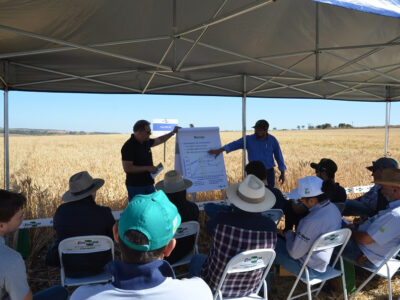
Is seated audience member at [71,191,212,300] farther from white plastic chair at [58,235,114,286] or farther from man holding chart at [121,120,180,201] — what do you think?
man holding chart at [121,120,180,201]

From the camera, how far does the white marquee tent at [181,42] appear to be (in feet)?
9.46

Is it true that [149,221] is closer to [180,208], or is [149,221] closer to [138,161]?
[180,208]

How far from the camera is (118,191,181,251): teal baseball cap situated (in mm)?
1215

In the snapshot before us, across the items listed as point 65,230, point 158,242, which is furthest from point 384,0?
point 65,230

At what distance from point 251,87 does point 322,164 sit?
2.86 metres

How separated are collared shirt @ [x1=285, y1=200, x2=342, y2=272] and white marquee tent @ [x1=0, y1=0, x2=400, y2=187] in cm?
158

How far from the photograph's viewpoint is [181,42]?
12.2 ft

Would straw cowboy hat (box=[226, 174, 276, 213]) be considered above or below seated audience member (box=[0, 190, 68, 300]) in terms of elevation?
above

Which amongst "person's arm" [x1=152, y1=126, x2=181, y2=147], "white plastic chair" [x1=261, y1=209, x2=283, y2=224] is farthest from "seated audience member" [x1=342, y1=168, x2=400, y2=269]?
"person's arm" [x1=152, y1=126, x2=181, y2=147]

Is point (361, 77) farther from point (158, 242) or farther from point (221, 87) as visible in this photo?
point (158, 242)

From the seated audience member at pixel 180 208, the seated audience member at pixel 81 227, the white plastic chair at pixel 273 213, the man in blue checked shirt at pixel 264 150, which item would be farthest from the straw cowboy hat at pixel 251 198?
the man in blue checked shirt at pixel 264 150

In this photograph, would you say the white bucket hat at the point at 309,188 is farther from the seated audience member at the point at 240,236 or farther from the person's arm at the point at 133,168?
the person's arm at the point at 133,168

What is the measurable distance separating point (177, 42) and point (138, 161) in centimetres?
186

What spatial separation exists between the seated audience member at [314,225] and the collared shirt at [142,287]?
5.17 ft
